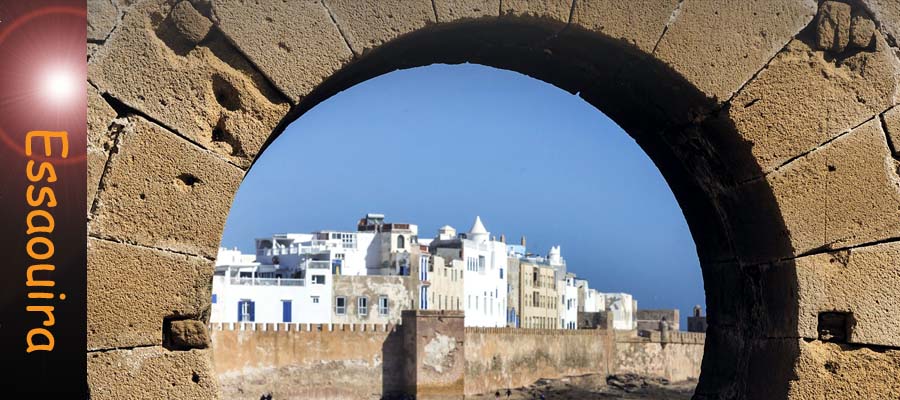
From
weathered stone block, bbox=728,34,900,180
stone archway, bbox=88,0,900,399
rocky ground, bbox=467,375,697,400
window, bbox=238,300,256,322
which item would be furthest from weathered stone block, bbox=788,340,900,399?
window, bbox=238,300,256,322

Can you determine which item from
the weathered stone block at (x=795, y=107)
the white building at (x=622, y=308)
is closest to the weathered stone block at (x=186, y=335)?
the weathered stone block at (x=795, y=107)

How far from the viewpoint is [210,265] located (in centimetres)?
420

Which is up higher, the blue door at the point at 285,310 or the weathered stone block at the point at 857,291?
the weathered stone block at the point at 857,291

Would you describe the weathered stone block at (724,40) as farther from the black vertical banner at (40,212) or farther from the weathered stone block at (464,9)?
the black vertical banner at (40,212)

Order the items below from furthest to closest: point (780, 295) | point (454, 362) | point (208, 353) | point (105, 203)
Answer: point (454, 362)
point (780, 295)
point (208, 353)
point (105, 203)

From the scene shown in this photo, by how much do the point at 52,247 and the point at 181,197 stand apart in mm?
547

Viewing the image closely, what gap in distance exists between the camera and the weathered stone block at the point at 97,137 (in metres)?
3.98

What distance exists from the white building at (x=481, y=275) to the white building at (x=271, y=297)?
1207 centimetres

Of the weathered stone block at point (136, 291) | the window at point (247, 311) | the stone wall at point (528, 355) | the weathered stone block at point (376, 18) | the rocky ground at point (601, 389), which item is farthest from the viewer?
the rocky ground at point (601, 389)

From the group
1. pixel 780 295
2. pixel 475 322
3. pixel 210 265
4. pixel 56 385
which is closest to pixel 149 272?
pixel 210 265

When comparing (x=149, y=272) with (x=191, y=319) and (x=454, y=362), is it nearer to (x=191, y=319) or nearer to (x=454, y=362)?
(x=191, y=319)

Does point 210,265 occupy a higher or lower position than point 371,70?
lower

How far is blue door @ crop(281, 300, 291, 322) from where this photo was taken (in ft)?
193

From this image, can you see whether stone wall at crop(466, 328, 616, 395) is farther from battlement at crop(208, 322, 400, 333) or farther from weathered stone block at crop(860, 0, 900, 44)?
weathered stone block at crop(860, 0, 900, 44)
